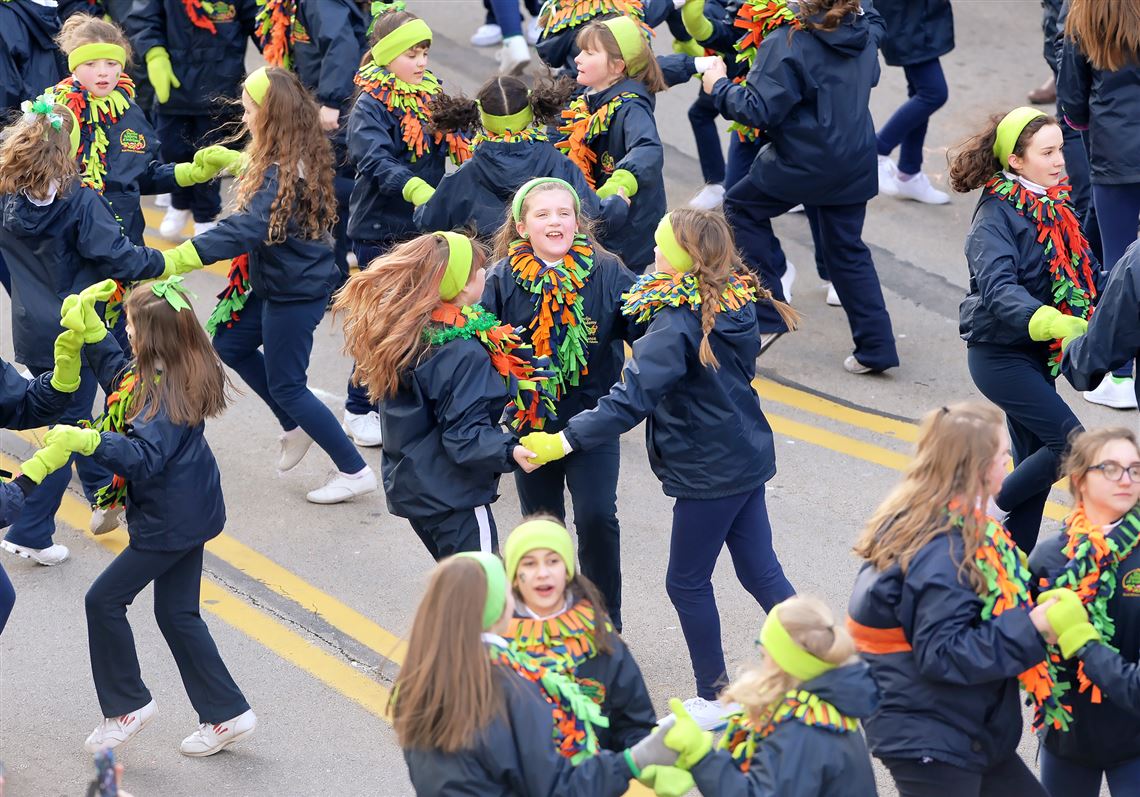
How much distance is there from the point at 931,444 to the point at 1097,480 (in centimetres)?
51

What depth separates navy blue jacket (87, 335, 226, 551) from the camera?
203 inches

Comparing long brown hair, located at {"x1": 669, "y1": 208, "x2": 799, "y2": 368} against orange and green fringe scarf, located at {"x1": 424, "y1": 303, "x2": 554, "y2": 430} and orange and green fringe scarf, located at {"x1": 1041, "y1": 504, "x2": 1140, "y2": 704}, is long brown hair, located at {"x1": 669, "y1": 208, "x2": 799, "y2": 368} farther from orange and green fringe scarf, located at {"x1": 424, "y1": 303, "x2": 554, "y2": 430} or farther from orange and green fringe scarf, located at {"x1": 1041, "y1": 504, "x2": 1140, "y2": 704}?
orange and green fringe scarf, located at {"x1": 1041, "y1": 504, "x2": 1140, "y2": 704}

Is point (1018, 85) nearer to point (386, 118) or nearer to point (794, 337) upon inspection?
point (794, 337)

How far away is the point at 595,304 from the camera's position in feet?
18.8

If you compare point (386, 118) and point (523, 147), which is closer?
point (523, 147)

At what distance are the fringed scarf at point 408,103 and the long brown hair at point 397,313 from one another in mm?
2169

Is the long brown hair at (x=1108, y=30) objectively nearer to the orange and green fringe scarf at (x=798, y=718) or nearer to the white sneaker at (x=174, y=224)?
the orange and green fringe scarf at (x=798, y=718)

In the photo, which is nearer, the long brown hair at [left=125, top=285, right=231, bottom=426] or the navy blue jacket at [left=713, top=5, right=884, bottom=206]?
the long brown hair at [left=125, top=285, right=231, bottom=426]

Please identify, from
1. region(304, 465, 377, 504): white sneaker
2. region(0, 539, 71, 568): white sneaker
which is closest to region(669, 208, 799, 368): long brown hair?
region(304, 465, 377, 504): white sneaker

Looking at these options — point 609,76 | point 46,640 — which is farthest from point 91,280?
point 609,76

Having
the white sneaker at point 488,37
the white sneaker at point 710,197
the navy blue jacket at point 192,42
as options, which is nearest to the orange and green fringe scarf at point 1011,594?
the white sneaker at point 710,197

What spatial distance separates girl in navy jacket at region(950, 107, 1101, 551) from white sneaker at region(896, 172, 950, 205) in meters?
3.92

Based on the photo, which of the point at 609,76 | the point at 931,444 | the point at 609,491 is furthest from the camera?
the point at 609,76

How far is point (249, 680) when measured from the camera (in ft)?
19.5
